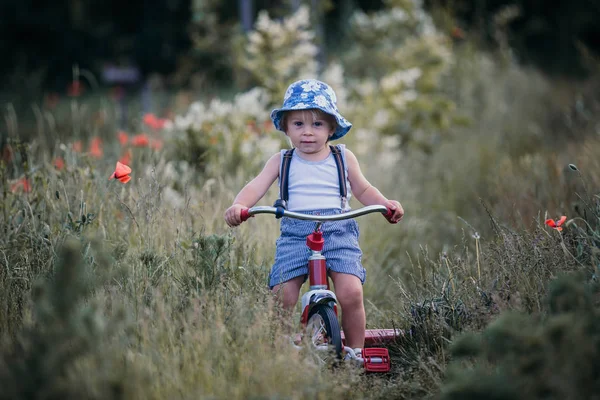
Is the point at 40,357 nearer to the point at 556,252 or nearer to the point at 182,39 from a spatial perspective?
the point at 556,252

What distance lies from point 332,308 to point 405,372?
48 centimetres

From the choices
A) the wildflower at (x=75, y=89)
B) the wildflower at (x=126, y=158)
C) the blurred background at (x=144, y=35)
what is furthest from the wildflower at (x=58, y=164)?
the blurred background at (x=144, y=35)

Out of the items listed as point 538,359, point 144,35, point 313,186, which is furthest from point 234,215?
point 144,35

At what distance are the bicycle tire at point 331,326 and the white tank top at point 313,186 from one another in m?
0.55

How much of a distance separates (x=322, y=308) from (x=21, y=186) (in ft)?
7.77

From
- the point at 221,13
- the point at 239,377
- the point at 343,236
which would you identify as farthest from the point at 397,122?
the point at 239,377

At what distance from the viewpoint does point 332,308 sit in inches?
138

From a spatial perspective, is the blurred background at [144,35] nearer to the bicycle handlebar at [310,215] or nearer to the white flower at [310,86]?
the white flower at [310,86]

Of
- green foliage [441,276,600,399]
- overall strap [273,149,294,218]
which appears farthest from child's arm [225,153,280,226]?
green foliage [441,276,600,399]

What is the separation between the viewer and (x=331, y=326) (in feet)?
11.2

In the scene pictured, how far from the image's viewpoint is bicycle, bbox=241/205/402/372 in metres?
3.38

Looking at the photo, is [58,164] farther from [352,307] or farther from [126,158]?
[352,307]

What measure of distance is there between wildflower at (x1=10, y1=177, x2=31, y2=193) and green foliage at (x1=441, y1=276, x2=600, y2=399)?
3.15m

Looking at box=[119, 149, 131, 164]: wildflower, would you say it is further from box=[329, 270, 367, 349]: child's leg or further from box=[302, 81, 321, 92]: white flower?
box=[329, 270, 367, 349]: child's leg
